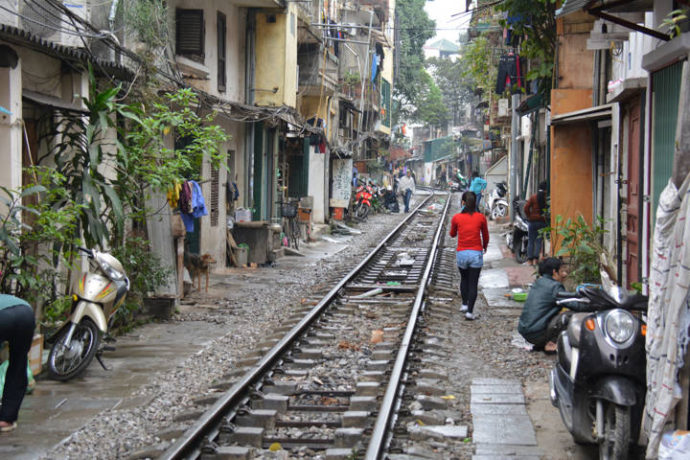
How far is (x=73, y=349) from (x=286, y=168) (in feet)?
61.1

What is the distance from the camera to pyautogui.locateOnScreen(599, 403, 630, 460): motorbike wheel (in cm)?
511

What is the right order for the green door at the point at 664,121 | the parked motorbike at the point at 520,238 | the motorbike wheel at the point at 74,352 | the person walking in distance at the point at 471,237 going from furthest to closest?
the parked motorbike at the point at 520,238, the person walking in distance at the point at 471,237, the motorbike wheel at the point at 74,352, the green door at the point at 664,121

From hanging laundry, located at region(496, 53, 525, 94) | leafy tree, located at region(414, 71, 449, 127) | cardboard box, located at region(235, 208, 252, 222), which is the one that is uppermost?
leafy tree, located at region(414, 71, 449, 127)

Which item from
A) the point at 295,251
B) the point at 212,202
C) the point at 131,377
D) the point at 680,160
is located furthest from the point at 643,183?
→ the point at 295,251

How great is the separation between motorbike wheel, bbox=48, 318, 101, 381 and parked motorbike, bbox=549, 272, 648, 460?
15.9 feet

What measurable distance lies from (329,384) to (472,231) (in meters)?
4.23

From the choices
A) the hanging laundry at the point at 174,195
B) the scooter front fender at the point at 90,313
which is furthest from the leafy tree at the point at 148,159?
the scooter front fender at the point at 90,313

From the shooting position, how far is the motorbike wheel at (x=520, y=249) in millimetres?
18031

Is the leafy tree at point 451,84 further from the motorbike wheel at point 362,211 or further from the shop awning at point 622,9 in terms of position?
the shop awning at point 622,9

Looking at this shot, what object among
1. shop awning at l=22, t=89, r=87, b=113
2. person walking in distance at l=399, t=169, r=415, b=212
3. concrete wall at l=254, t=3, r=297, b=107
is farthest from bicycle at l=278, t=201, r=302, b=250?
person walking in distance at l=399, t=169, r=415, b=212

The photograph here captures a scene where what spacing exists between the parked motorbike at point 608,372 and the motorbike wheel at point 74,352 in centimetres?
483

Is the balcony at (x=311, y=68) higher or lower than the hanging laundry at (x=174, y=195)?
higher

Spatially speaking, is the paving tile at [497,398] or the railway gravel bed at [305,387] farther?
the paving tile at [497,398]

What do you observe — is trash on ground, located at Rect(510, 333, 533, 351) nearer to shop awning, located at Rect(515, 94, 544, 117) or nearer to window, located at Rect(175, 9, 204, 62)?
shop awning, located at Rect(515, 94, 544, 117)
